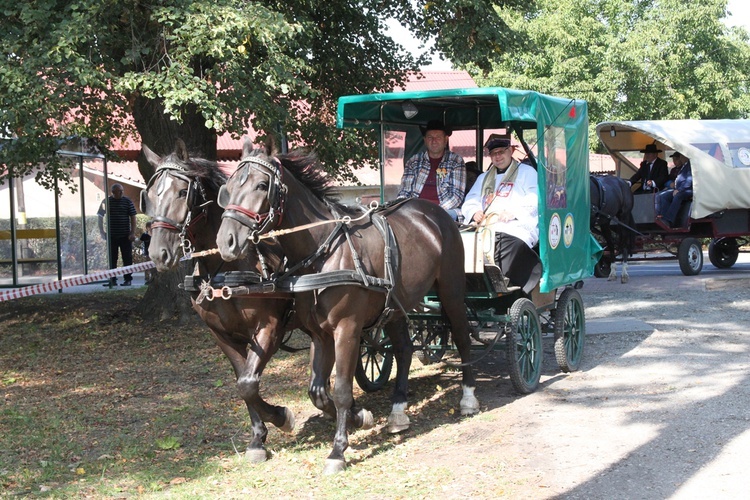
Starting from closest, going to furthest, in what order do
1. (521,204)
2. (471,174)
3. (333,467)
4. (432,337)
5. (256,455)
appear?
(333,467) < (256,455) < (521,204) < (432,337) < (471,174)

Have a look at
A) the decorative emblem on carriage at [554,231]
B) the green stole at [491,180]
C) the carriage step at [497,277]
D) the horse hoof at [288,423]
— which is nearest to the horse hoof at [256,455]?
the horse hoof at [288,423]

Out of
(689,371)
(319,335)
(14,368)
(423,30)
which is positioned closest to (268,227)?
(319,335)

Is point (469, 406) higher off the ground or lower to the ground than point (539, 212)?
lower

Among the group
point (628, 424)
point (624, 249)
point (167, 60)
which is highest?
point (167, 60)

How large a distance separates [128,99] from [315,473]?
20.0 feet

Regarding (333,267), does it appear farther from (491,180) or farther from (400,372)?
(491,180)

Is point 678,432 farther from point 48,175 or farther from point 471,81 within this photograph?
point 471,81

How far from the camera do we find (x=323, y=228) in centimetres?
609

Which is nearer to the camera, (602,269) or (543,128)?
(543,128)

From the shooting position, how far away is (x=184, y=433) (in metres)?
7.01

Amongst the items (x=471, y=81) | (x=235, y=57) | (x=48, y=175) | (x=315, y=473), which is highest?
(x=471, y=81)

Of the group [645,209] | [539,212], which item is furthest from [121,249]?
[539,212]

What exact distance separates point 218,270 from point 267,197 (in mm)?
861

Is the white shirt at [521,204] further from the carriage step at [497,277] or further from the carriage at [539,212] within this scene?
the carriage step at [497,277]
